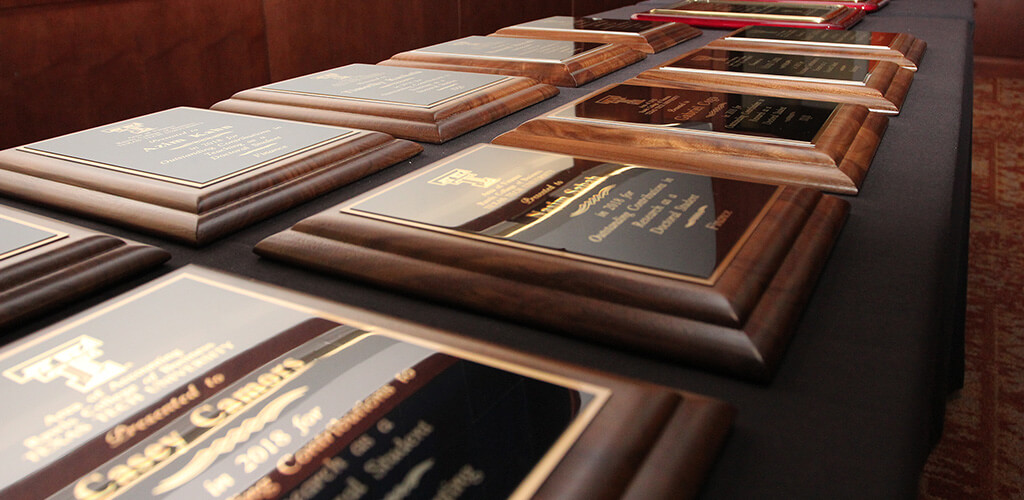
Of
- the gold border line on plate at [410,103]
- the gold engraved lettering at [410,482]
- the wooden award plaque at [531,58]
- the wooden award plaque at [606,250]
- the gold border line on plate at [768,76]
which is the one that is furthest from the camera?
the wooden award plaque at [531,58]

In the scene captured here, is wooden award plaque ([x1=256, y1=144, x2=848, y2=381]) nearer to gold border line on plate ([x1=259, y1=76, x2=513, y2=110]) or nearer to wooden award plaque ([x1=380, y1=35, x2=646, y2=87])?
gold border line on plate ([x1=259, y1=76, x2=513, y2=110])

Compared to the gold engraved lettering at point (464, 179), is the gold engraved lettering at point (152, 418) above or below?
below

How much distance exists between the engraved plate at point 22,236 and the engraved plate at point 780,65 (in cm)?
79

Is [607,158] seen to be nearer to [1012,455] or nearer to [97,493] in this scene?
[97,493]

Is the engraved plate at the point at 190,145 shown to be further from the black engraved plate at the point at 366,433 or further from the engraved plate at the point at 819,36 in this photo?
the engraved plate at the point at 819,36

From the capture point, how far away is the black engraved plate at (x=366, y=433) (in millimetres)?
307

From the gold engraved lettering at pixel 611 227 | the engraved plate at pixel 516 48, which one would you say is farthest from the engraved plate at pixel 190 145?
the engraved plate at pixel 516 48

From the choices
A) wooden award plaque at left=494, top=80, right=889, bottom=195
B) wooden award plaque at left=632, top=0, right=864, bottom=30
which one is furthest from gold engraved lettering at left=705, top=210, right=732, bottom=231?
wooden award plaque at left=632, top=0, right=864, bottom=30

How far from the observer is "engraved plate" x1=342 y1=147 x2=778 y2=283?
0.49 meters

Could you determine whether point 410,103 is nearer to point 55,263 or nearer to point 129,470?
point 55,263

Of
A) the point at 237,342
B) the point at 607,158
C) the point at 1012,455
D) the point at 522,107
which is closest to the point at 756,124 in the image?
the point at 607,158

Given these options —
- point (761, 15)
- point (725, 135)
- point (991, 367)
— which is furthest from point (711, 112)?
point (991, 367)

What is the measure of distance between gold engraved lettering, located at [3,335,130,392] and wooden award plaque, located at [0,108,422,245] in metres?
0.18

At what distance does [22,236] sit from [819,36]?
1.23 meters
